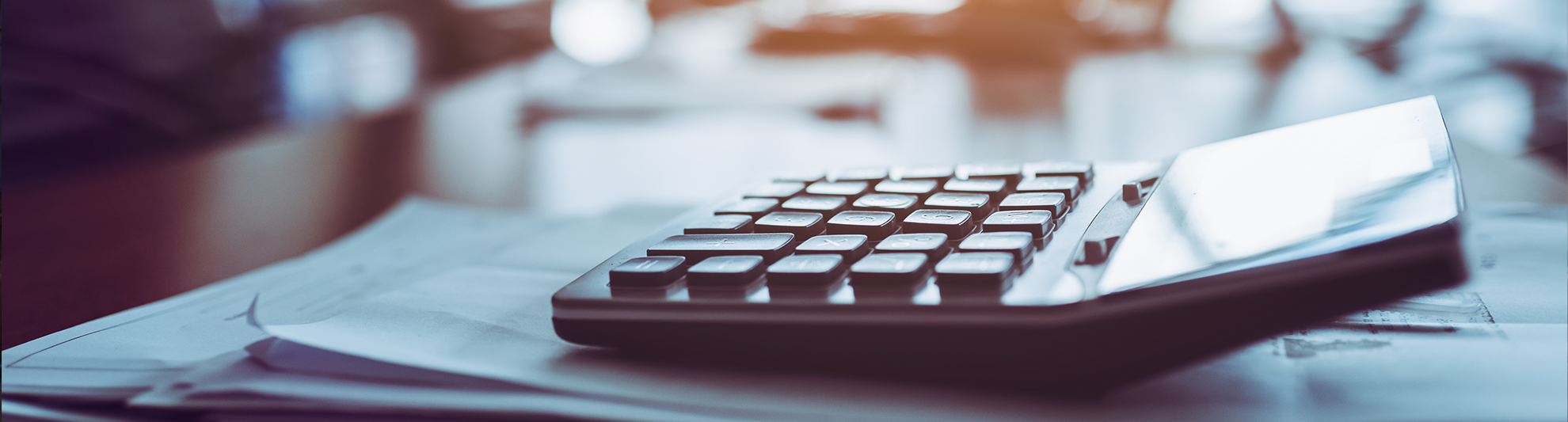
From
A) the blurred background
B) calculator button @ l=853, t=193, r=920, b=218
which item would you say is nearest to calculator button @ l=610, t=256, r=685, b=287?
calculator button @ l=853, t=193, r=920, b=218

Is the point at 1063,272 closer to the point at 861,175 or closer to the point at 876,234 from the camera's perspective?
the point at 876,234

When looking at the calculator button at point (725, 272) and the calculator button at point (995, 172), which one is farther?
the calculator button at point (995, 172)

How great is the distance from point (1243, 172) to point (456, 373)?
0.89ft

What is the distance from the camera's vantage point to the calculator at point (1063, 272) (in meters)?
0.22

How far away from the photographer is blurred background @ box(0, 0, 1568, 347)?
64cm

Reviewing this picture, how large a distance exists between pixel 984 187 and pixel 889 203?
44mm

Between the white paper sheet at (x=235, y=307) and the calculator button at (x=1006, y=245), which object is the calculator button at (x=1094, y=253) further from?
the white paper sheet at (x=235, y=307)

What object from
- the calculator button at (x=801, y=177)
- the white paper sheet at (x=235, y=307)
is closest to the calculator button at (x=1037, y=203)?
the calculator button at (x=801, y=177)

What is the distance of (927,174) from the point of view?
1.41ft

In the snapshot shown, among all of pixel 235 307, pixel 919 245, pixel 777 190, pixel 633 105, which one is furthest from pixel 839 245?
pixel 633 105

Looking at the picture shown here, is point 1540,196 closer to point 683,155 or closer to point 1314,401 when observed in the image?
point 1314,401

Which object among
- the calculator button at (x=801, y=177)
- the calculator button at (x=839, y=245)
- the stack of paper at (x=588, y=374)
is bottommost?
the stack of paper at (x=588, y=374)

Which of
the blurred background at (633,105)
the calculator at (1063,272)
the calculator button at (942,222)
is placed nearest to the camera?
the calculator at (1063,272)

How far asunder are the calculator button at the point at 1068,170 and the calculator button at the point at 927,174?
0.12 feet
